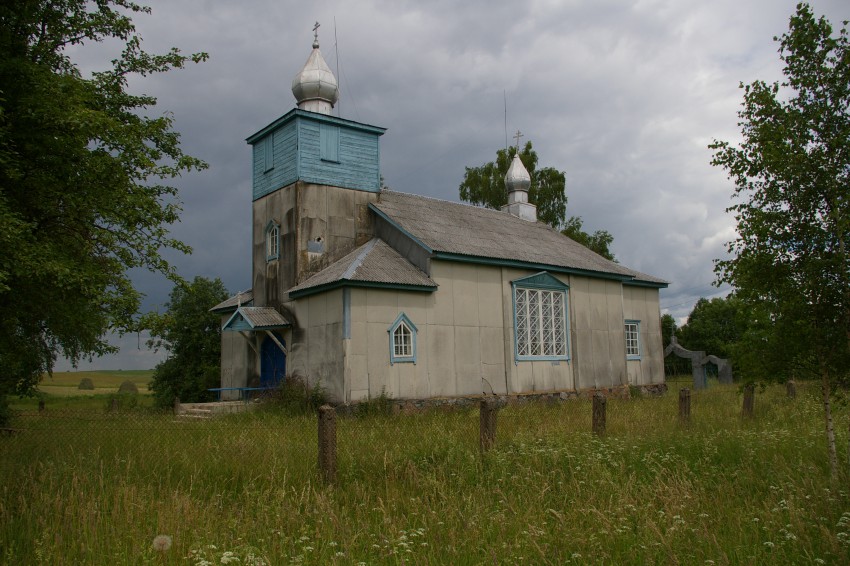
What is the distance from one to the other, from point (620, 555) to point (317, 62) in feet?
59.3

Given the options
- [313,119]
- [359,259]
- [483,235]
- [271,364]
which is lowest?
[271,364]

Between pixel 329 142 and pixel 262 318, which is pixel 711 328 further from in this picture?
pixel 262 318

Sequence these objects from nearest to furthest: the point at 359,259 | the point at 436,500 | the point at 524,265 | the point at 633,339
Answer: the point at 436,500, the point at 359,259, the point at 524,265, the point at 633,339

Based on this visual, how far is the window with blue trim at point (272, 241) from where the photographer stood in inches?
746

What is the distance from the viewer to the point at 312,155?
1855cm

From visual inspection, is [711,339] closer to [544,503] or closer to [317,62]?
[317,62]

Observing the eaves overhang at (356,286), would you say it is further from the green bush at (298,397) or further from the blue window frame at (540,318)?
the blue window frame at (540,318)

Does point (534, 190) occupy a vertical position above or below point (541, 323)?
above

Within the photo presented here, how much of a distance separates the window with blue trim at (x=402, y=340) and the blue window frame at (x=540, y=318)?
3.82 metres

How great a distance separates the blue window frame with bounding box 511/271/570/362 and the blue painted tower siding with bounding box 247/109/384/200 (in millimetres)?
5618

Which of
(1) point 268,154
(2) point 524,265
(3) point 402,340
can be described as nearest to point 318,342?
(3) point 402,340

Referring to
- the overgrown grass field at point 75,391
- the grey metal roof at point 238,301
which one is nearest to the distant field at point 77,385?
the overgrown grass field at point 75,391

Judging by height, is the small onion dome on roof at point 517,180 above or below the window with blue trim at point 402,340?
above

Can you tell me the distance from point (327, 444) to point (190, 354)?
2090 centimetres
